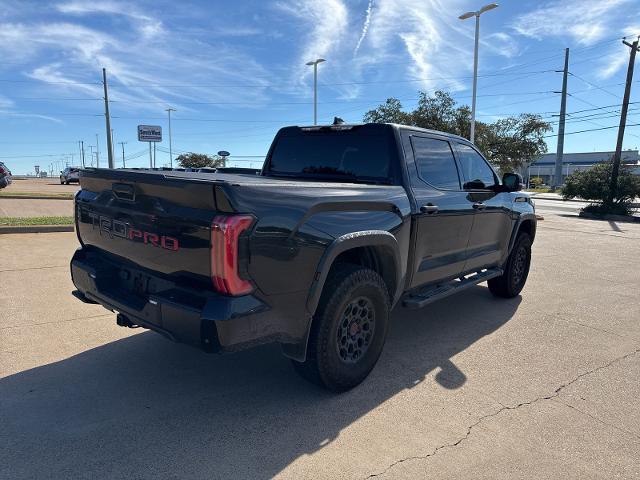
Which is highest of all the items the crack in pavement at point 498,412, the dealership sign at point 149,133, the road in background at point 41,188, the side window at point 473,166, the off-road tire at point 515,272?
the dealership sign at point 149,133

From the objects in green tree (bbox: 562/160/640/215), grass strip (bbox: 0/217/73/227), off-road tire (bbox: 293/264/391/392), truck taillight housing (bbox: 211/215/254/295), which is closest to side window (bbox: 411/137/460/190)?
off-road tire (bbox: 293/264/391/392)

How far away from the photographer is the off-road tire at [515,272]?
19.0 feet

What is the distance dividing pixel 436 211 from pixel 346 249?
130 cm

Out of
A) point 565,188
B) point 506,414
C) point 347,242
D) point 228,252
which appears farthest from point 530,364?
point 565,188

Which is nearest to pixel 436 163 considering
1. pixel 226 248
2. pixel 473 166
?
pixel 473 166

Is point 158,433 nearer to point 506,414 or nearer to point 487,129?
point 506,414

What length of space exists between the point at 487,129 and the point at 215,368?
1440 inches

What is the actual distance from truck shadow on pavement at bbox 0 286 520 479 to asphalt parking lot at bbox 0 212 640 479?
0.01 metres

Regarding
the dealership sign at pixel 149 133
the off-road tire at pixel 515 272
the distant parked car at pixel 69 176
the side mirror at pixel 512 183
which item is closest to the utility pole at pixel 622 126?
the off-road tire at pixel 515 272

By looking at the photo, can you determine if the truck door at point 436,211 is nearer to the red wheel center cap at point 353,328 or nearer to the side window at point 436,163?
the side window at point 436,163

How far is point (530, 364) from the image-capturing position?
393 cm

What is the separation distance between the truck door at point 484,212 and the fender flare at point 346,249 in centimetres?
152

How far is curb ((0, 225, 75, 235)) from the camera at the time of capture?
30.0 feet

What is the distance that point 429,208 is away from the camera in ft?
12.7
